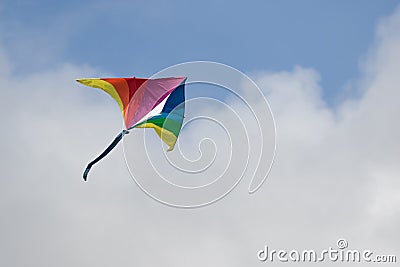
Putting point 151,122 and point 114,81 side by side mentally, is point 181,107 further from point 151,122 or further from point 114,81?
point 114,81

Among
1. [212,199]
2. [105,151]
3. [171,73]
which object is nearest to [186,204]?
[212,199]

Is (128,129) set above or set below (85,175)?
above

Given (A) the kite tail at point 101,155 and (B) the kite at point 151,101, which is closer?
(A) the kite tail at point 101,155

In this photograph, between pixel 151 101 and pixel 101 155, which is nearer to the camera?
pixel 101 155

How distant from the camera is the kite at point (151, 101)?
25203mm

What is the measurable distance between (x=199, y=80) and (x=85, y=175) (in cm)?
592

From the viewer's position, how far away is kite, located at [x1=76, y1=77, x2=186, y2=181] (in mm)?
25203

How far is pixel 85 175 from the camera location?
20.9m

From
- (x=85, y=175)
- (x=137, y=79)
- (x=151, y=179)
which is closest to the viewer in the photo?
(x=85, y=175)

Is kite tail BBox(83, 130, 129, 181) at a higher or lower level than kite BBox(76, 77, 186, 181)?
lower

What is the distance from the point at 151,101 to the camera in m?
25.8

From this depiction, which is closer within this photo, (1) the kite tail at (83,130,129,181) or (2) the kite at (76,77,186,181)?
(1) the kite tail at (83,130,129,181)

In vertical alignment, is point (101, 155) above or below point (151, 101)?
below

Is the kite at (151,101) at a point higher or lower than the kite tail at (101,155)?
higher
